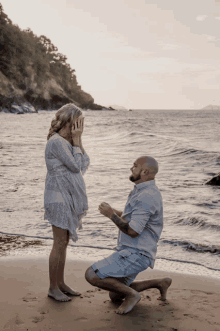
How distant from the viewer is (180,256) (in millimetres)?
4328

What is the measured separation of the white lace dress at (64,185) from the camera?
9.43ft

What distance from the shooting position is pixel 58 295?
2.88m

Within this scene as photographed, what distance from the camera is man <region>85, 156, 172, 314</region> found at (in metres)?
2.63

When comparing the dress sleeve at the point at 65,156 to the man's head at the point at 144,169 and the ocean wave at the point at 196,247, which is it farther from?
the ocean wave at the point at 196,247

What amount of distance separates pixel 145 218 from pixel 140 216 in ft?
0.14

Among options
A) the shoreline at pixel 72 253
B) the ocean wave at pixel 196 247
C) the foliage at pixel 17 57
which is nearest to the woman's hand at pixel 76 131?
the shoreline at pixel 72 253

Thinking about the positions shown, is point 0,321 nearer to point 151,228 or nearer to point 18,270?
point 18,270

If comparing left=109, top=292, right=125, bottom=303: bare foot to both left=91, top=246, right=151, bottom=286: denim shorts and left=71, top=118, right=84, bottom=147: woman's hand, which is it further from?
left=71, top=118, right=84, bottom=147: woman's hand

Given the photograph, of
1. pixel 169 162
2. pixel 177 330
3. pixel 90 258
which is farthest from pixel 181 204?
pixel 169 162

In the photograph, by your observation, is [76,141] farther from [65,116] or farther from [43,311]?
[43,311]

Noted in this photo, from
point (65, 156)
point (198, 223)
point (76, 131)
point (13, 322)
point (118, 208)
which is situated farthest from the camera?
point (118, 208)

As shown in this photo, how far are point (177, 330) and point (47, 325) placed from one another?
3.02ft

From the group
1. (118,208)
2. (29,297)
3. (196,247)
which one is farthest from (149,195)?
(118,208)

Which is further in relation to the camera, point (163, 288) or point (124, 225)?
point (163, 288)
